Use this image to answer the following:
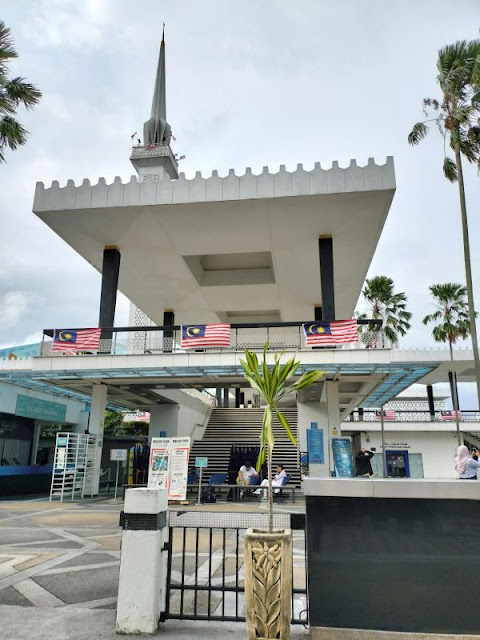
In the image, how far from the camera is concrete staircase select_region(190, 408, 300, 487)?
73.9 ft

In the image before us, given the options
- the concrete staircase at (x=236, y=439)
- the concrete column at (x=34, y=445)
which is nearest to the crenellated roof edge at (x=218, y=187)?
the concrete staircase at (x=236, y=439)

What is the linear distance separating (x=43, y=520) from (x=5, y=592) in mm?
6735

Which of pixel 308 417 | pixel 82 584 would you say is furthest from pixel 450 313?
pixel 82 584

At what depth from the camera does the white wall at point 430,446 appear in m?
29.9

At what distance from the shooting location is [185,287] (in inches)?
915

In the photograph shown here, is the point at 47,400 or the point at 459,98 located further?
the point at 47,400

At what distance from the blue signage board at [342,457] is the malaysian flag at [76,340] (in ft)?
29.7

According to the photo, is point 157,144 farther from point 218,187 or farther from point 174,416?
point 218,187

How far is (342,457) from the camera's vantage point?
648 inches

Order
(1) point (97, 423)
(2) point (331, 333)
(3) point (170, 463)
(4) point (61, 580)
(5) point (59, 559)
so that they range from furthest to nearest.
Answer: (1) point (97, 423) < (2) point (331, 333) < (3) point (170, 463) < (5) point (59, 559) < (4) point (61, 580)

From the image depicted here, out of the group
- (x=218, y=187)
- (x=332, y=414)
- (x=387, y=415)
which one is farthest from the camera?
(x=387, y=415)

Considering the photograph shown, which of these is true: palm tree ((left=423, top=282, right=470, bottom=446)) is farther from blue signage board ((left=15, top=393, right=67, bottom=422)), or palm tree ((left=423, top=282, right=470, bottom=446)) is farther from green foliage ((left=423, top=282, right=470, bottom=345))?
blue signage board ((left=15, top=393, right=67, bottom=422))

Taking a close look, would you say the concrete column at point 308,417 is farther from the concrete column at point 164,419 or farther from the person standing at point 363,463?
the concrete column at point 164,419

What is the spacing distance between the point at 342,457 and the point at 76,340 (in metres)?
10.1
